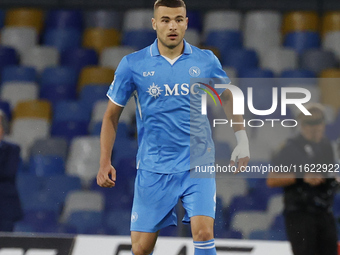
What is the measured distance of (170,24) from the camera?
10.9 feet

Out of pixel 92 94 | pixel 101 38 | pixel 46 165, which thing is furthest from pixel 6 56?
pixel 46 165

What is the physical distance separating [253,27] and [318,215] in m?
3.61

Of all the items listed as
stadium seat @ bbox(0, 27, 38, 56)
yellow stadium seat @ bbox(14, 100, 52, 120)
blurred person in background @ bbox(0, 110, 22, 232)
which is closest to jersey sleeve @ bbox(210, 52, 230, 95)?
blurred person in background @ bbox(0, 110, 22, 232)

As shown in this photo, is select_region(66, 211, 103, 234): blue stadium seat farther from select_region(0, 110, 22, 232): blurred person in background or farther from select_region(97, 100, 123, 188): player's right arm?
select_region(97, 100, 123, 188): player's right arm

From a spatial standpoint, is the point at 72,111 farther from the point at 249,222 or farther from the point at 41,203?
the point at 249,222

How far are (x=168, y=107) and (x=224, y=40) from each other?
4.09m

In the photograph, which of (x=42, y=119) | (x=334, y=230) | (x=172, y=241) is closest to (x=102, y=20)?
(x=42, y=119)

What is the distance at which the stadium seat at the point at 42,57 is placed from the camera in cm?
738

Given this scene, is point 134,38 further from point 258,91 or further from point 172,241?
point 172,241

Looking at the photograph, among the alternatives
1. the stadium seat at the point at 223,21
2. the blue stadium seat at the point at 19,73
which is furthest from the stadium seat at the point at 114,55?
the stadium seat at the point at 223,21

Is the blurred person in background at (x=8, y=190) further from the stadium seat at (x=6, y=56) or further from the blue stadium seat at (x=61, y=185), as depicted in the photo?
the stadium seat at (x=6, y=56)

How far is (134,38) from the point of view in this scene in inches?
288

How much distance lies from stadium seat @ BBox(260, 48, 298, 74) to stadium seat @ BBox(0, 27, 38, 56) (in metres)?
2.89

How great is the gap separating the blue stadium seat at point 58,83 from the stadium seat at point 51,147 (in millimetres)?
936
